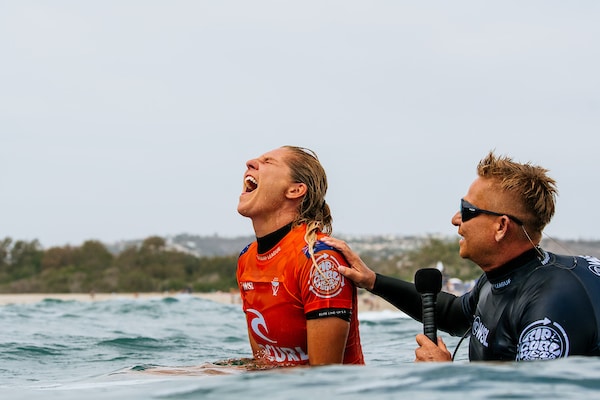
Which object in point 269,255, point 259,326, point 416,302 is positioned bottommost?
point 259,326

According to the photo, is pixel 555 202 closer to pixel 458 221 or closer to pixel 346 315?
pixel 458 221

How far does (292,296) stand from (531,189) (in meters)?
1.54

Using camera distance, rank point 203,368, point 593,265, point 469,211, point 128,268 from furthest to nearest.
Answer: point 128,268 < point 203,368 < point 469,211 < point 593,265

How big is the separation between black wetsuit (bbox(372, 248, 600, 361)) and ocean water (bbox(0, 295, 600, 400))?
19 centimetres

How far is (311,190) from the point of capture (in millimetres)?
5848

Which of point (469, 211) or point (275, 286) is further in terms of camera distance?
point (275, 286)

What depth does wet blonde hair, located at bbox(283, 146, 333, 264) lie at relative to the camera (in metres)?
5.83

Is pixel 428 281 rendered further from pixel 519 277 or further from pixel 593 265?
pixel 593 265

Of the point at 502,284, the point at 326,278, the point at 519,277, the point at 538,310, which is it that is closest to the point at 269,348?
the point at 326,278

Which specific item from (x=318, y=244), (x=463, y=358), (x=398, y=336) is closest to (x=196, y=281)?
(x=398, y=336)

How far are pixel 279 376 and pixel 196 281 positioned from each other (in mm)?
54609

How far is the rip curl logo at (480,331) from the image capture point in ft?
16.6

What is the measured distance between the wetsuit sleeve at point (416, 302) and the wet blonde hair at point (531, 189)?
102 cm

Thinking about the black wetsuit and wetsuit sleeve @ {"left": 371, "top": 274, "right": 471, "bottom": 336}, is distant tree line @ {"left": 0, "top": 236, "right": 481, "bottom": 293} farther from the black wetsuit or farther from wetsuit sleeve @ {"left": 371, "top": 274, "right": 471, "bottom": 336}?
→ the black wetsuit
